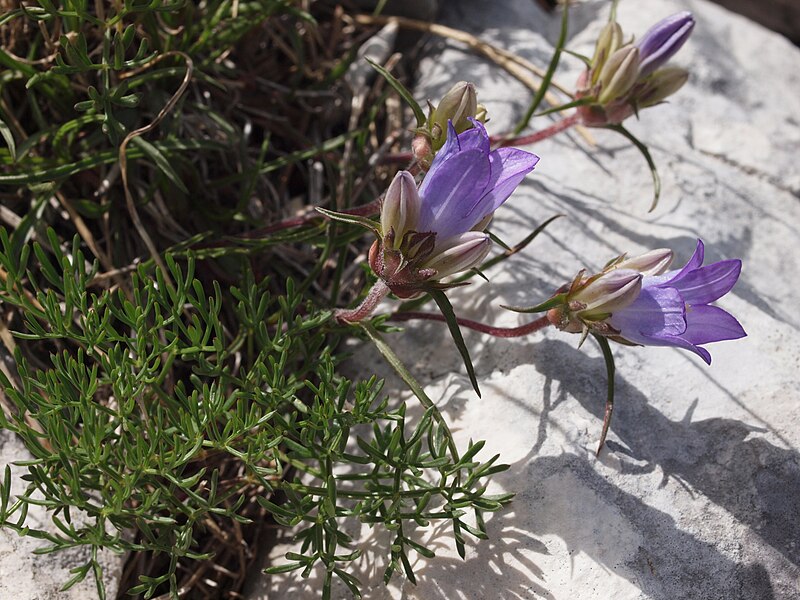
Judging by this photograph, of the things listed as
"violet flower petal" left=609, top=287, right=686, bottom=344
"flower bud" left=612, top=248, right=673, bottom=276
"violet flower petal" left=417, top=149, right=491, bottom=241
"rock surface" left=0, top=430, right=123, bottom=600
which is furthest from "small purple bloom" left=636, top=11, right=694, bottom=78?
"rock surface" left=0, top=430, right=123, bottom=600

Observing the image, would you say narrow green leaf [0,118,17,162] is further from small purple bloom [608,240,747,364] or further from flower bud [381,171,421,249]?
small purple bloom [608,240,747,364]

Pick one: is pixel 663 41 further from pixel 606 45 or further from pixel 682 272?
pixel 682 272

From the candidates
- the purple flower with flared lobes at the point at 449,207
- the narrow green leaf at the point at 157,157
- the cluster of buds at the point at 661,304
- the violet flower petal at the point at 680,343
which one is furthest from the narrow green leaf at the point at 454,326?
the narrow green leaf at the point at 157,157

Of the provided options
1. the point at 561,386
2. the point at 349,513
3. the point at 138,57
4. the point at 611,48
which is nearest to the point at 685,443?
the point at 561,386

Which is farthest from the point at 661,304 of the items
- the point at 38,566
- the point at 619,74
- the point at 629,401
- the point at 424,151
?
the point at 38,566

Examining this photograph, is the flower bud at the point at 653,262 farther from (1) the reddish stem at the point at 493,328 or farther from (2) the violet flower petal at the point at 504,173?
(2) the violet flower petal at the point at 504,173

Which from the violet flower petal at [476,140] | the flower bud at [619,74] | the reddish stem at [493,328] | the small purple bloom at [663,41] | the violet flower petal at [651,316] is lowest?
the violet flower petal at [651,316]

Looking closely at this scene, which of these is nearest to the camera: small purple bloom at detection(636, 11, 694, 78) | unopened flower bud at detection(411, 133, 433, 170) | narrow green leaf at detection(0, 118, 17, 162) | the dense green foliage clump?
the dense green foliage clump
